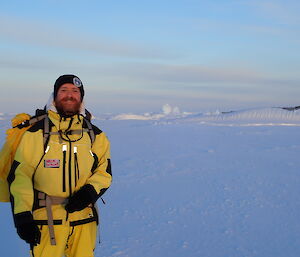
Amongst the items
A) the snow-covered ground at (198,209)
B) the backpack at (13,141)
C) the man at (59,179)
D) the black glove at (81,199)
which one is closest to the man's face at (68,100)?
the man at (59,179)

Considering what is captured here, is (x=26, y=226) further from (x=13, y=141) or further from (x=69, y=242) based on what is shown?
(x=13, y=141)

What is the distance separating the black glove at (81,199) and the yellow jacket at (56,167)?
0.05m

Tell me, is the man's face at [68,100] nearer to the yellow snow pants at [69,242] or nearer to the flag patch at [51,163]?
the flag patch at [51,163]

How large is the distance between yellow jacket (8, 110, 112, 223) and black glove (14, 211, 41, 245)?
1.3 inches

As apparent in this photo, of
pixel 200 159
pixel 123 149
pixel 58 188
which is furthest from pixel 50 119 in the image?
pixel 123 149

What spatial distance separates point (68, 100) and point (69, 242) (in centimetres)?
94

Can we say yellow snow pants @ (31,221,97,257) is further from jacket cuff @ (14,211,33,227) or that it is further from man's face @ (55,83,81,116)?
man's face @ (55,83,81,116)

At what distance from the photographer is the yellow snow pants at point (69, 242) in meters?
2.26

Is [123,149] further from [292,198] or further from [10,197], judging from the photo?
[10,197]

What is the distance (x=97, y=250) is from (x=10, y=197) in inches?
66.3

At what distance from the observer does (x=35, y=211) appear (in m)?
2.27

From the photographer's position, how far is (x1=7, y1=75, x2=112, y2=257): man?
2184mm

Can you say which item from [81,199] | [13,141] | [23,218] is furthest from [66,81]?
[23,218]

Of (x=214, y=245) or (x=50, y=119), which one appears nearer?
(x=50, y=119)
